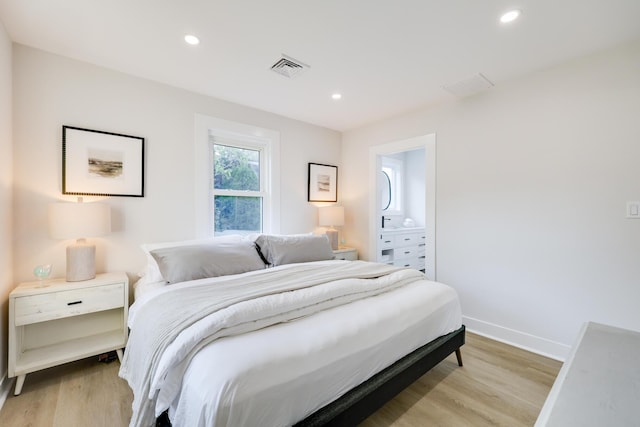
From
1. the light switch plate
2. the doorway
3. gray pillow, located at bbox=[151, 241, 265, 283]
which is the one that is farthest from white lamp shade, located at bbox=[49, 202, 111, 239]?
the light switch plate

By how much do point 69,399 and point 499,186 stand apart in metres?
3.75

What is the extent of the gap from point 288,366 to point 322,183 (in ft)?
10.2

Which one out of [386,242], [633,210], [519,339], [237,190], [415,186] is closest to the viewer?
[633,210]

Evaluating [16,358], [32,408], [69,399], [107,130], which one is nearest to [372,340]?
[69,399]

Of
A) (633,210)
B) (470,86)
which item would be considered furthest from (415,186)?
(633,210)

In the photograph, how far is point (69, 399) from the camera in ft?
5.98

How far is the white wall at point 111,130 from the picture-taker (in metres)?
2.15

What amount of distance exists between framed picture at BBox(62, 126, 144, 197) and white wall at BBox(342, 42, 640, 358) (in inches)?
120

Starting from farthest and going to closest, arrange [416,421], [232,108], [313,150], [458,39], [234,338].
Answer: [313,150] → [232,108] → [458,39] → [416,421] → [234,338]

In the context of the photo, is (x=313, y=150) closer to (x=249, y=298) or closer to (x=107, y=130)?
(x=107, y=130)

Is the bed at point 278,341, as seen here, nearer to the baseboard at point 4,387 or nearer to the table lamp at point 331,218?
the baseboard at point 4,387

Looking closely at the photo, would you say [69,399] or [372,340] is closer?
[372,340]

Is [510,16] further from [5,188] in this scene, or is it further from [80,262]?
[5,188]

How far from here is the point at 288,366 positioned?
114cm
